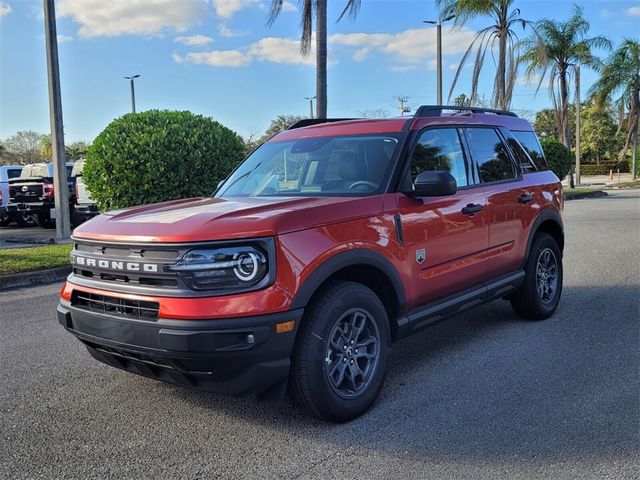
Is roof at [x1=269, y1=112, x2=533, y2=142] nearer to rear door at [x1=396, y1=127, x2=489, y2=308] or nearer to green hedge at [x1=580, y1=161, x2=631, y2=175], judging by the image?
rear door at [x1=396, y1=127, x2=489, y2=308]

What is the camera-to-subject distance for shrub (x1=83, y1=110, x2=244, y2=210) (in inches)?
455

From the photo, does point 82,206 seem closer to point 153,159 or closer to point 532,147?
point 153,159

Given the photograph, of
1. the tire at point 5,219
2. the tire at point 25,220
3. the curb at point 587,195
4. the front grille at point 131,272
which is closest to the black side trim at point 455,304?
the front grille at point 131,272

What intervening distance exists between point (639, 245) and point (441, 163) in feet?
25.9

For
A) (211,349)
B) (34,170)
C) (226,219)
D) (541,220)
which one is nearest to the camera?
(211,349)

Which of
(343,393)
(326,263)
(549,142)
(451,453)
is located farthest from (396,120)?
(549,142)

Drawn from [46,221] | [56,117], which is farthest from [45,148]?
[56,117]

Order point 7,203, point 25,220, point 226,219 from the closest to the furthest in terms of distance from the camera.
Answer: point 226,219, point 7,203, point 25,220

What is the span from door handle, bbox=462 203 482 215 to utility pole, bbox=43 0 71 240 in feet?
34.7

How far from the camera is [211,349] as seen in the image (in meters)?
3.14

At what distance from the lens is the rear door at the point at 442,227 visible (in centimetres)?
416

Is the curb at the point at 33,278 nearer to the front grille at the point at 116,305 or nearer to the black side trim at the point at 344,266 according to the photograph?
the front grille at the point at 116,305

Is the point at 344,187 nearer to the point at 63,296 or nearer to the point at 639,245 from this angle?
the point at 63,296

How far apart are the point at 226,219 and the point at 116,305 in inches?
32.4
